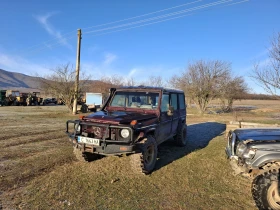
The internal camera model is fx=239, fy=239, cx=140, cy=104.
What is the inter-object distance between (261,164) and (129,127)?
232 centimetres

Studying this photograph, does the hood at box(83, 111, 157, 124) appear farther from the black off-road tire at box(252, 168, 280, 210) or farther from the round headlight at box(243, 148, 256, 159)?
the black off-road tire at box(252, 168, 280, 210)

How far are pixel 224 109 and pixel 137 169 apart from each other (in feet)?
83.0

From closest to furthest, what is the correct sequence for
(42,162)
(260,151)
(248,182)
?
1. (260,151)
2. (248,182)
3. (42,162)

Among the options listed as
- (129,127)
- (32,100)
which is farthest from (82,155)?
(32,100)

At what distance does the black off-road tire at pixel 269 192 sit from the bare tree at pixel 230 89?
73.1 feet

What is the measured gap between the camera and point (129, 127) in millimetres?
4621

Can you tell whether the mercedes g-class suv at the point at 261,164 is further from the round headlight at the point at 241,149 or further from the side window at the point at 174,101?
the side window at the point at 174,101

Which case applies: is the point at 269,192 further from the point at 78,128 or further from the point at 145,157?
the point at 78,128

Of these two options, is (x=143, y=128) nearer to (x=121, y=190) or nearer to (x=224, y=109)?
(x=121, y=190)

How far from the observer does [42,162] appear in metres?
5.64

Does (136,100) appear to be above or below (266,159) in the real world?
above

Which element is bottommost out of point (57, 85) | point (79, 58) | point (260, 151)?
point (260, 151)

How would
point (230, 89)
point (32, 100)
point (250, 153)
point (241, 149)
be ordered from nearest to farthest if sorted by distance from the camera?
point (250, 153) < point (241, 149) < point (230, 89) < point (32, 100)

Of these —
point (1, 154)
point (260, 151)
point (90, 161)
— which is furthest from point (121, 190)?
point (1, 154)
